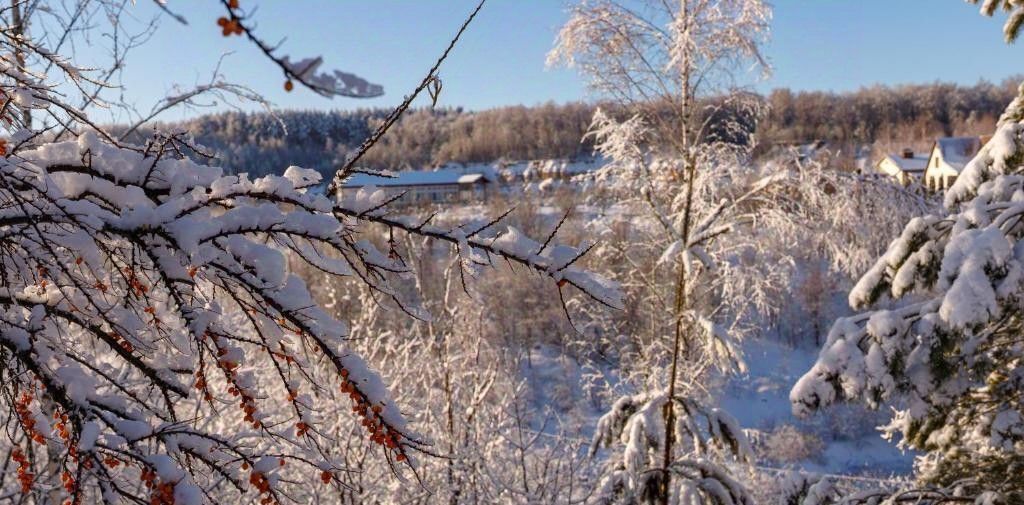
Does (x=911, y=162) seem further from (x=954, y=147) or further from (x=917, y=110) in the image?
(x=917, y=110)

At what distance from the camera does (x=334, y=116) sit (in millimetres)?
43938

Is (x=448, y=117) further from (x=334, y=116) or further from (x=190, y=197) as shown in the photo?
(x=190, y=197)

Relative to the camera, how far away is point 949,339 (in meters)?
3.44

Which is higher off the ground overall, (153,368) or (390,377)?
(153,368)

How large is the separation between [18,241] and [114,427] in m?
0.48

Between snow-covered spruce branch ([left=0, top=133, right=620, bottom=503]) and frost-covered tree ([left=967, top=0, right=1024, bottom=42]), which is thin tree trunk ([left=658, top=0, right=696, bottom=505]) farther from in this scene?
snow-covered spruce branch ([left=0, top=133, right=620, bottom=503])

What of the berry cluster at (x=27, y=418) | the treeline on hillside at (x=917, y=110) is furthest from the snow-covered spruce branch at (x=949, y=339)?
the treeline on hillside at (x=917, y=110)

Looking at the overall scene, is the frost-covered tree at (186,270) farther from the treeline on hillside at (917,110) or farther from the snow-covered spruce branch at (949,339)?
the treeline on hillside at (917,110)

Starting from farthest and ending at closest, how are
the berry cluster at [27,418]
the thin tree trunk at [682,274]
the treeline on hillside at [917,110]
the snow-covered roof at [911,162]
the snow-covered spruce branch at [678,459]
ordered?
the treeline on hillside at [917,110], the snow-covered roof at [911,162], the thin tree trunk at [682,274], the snow-covered spruce branch at [678,459], the berry cluster at [27,418]

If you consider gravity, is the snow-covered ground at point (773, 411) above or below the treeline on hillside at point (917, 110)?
below

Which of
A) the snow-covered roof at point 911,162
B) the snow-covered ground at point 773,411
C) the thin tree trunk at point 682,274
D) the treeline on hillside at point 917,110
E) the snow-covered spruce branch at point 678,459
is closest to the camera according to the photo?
the snow-covered spruce branch at point 678,459

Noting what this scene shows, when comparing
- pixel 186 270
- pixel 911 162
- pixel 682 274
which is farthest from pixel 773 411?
pixel 186 270

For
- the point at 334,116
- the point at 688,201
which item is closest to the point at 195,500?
the point at 688,201

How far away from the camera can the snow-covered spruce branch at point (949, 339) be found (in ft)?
10.9
